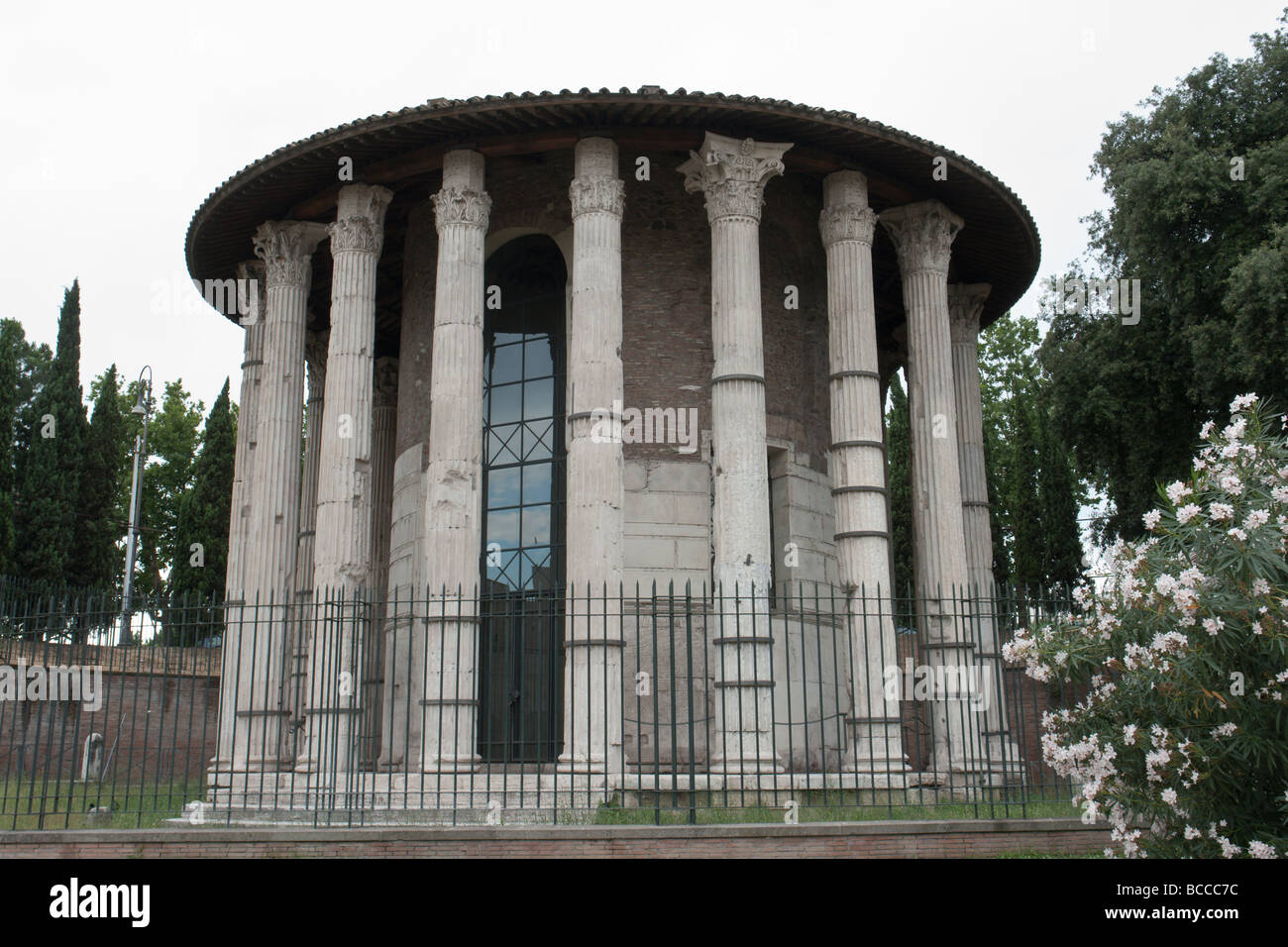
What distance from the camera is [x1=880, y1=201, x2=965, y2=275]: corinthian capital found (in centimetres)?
1670

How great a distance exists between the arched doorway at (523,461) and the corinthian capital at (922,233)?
469 centimetres

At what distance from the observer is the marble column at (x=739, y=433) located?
500 inches

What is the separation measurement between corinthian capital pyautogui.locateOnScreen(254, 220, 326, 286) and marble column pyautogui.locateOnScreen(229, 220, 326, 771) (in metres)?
0.01

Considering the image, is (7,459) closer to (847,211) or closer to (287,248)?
(287,248)

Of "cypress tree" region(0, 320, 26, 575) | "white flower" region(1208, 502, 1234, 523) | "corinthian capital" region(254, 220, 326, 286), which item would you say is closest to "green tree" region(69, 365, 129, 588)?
"cypress tree" region(0, 320, 26, 575)

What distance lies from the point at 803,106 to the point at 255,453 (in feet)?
27.8

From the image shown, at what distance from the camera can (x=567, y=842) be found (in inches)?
361

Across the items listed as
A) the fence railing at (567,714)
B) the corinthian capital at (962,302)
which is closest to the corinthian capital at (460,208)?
the fence railing at (567,714)

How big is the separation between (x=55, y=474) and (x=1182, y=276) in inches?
923

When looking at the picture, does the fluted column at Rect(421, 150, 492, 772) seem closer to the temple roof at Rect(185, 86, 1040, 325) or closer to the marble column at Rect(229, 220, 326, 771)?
the temple roof at Rect(185, 86, 1040, 325)

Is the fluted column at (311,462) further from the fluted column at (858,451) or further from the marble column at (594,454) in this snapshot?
the fluted column at (858,451)

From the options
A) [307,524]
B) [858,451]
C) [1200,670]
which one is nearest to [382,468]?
[307,524]

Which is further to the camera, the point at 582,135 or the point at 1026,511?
the point at 1026,511
